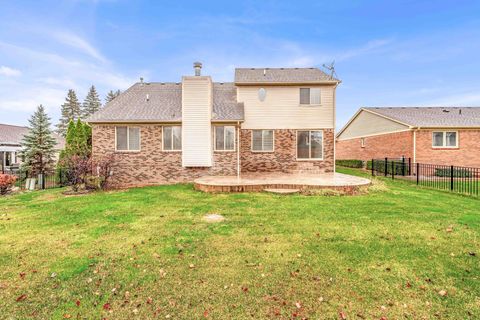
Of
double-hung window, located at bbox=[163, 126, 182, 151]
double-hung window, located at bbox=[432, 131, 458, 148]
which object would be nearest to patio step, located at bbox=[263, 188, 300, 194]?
double-hung window, located at bbox=[163, 126, 182, 151]

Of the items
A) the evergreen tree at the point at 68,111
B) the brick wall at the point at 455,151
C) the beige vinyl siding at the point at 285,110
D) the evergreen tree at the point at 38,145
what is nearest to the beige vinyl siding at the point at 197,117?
the beige vinyl siding at the point at 285,110

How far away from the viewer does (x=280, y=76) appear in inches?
554

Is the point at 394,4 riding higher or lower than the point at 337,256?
higher

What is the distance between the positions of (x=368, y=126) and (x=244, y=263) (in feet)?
74.7

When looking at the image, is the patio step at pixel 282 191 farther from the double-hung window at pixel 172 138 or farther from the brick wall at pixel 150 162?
the double-hung window at pixel 172 138

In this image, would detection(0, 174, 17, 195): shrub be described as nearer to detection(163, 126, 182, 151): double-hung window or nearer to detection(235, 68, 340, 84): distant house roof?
detection(163, 126, 182, 151): double-hung window

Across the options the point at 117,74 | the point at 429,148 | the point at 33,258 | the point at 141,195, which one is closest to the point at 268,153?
the point at 141,195

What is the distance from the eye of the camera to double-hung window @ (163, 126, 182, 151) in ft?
41.0

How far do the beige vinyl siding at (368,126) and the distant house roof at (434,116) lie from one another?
0.50 metres

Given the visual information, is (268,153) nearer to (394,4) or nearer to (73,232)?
(73,232)

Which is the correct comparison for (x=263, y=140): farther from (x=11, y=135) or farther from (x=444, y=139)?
(x=11, y=135)

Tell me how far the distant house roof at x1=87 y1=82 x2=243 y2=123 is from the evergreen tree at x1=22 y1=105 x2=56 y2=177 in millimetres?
8408

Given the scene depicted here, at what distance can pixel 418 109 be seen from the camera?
20.9m

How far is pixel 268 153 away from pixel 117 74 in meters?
19.4
